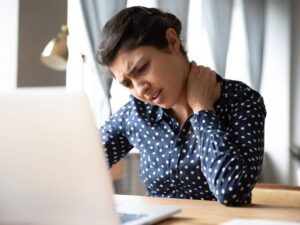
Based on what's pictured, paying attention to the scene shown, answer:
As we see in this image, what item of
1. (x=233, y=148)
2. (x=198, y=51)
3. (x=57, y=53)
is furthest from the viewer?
(x=198, y=51)

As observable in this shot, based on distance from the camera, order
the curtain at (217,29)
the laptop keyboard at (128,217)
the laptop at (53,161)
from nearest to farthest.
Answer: the laptop at (53,161) → the laptop keyboard at (128,217) → the curtain at (217,29)

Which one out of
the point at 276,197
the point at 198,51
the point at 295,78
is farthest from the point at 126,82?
the point at 295,78

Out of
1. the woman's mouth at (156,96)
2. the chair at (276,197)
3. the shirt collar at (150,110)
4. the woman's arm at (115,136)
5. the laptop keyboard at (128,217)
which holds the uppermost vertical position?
the woman's mouth at (156,96)

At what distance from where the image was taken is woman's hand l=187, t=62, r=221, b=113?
1414 millimetres

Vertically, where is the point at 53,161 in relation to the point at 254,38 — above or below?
below

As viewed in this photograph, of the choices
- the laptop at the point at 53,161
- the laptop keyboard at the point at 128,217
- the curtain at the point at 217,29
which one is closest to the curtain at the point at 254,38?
the curtain at the point at 217,29

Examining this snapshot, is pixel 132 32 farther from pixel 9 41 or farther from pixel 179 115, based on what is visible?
pixel 9 41

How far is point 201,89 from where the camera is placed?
56.8 inches

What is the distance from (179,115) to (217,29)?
9.93ft

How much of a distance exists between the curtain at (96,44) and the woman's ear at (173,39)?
155cm

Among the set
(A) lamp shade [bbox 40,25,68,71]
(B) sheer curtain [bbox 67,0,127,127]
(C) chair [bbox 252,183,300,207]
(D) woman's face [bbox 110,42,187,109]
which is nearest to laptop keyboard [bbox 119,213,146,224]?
(D) woman's face [bbox 110,42,187,109]

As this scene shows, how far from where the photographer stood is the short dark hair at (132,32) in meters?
1.35

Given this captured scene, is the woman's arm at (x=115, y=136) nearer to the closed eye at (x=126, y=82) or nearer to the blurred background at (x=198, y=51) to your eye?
the closed eye at (x=126, y=82)

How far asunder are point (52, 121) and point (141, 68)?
840 millimetres
